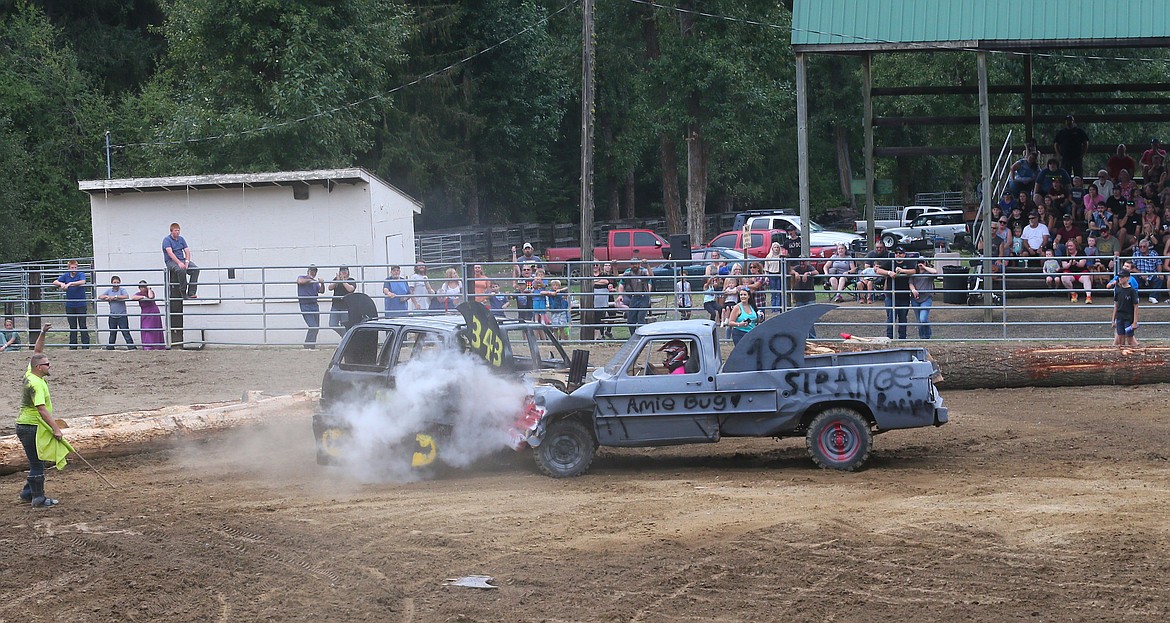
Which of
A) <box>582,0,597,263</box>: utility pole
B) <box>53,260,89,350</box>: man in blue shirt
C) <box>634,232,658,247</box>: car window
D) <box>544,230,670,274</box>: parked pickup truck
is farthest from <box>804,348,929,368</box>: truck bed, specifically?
<box>634,232,658,247</box>: car window

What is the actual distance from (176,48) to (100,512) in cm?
2743

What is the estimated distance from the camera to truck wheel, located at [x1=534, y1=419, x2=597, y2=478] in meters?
12.4

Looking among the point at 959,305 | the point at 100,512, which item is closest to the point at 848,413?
the point at 100,512

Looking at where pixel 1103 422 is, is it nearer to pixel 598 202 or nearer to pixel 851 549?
pixel 851 549

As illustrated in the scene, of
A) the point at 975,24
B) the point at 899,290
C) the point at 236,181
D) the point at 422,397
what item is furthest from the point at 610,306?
the point at 422,397

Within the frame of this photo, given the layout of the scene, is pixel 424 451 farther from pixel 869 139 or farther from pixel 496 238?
pixel 496 238

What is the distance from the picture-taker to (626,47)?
A: 2196 inches

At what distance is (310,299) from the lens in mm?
21297

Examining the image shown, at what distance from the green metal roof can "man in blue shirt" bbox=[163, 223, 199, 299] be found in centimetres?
1184

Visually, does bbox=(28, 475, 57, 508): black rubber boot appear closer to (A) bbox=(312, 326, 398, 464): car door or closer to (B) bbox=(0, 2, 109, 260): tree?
(A) bbox=(312, 326, 398, 464): car door

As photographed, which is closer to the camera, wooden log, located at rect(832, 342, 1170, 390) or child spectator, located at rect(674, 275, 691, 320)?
wooden log, located at rect(832, 342, 1170, 390)

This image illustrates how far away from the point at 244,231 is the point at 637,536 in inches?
643

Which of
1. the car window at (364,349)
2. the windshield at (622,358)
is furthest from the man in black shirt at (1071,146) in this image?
the car window at (364,349)

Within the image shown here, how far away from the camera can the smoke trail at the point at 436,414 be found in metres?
12.4
